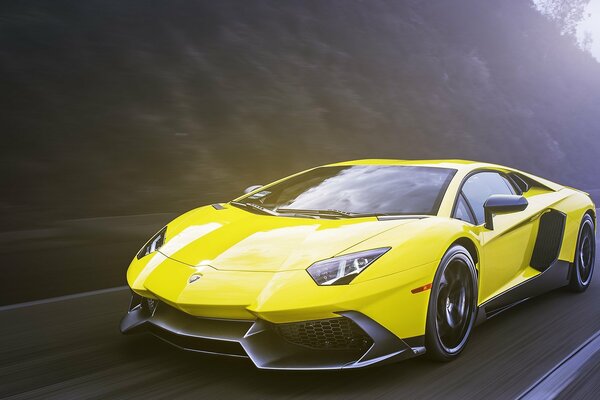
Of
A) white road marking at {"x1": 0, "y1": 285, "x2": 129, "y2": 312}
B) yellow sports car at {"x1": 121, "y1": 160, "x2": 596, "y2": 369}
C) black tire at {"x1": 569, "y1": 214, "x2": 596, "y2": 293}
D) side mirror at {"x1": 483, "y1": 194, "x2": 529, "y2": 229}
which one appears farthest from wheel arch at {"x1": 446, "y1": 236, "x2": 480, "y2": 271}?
white road marking at {"x1": 0, "y1": 285, "x2": 129, "y2": 312}

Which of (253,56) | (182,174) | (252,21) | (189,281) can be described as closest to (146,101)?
(182,174)

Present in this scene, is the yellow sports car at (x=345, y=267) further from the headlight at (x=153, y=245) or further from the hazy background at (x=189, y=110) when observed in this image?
the hazy background at (x=189, y=110)

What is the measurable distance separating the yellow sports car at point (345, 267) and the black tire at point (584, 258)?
2.47ft

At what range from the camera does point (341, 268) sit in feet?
10.9

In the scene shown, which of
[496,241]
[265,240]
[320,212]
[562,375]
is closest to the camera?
[562,375]

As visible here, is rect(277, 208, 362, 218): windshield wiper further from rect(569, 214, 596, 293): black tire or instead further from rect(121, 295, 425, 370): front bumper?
rect(569, 214, 596, 293): black tire

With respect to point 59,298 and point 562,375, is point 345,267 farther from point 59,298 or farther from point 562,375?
point 59,298

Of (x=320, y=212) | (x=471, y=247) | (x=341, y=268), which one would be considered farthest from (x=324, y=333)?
(x=471, y=247)

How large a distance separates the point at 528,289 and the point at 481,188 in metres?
→ 0.81

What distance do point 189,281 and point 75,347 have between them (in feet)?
2.90

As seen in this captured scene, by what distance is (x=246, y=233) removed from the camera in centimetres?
387

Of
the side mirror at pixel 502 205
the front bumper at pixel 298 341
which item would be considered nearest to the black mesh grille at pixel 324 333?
the front bumper at pixel 298 341

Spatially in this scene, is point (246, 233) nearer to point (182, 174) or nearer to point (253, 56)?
point (182, 174)

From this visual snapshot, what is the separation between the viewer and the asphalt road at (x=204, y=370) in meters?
3.15
